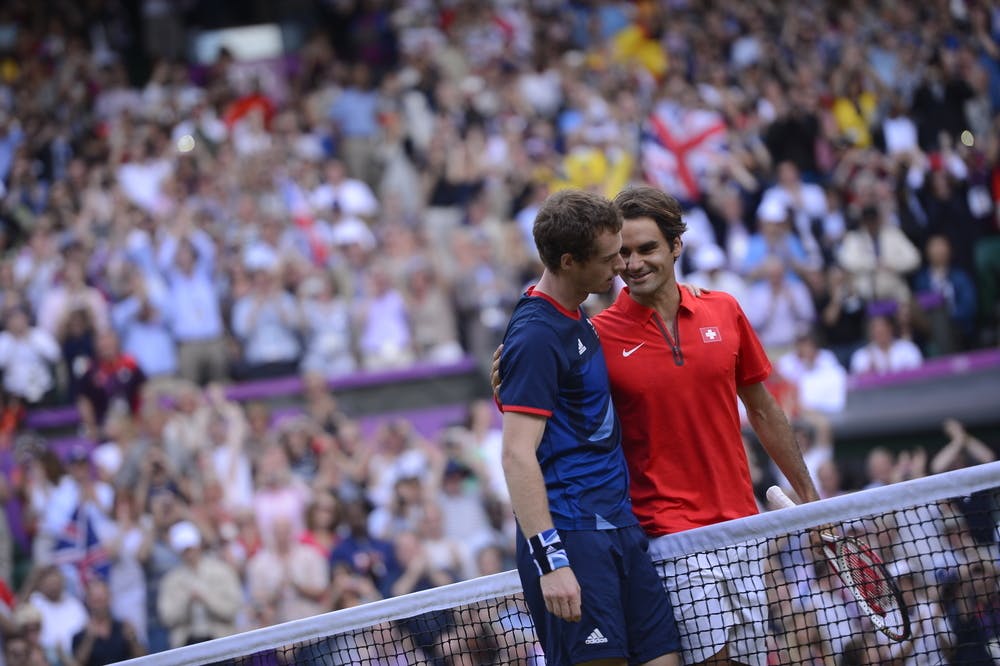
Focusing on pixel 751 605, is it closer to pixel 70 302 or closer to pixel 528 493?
pixel 528 493

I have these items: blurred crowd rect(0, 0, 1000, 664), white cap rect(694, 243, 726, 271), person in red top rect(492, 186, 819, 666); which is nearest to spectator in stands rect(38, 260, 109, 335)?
blurred crowd rect(0, 0, 1000, 664)

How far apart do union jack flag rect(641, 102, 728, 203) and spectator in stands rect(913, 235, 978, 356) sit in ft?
9.00

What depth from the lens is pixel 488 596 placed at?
5125 millimetres

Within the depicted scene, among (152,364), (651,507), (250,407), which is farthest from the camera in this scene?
(152,364)

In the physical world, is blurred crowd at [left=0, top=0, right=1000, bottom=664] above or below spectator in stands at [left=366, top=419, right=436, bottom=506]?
above

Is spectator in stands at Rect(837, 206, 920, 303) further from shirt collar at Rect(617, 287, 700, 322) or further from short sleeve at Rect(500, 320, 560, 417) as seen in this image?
short sleeve at Rect(500, 320, 560, 417)

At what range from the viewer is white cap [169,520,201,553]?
36.2 feet

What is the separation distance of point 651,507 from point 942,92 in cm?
1112

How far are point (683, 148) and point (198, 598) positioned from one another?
764 centimetres

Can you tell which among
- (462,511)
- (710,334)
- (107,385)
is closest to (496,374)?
(710,334)

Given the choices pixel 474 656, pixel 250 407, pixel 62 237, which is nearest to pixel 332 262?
pixel 250 407

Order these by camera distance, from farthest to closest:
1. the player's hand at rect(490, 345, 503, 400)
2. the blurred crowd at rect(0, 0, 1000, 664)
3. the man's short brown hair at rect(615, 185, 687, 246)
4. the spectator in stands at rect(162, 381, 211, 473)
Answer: the spectator in stands at rect(162, 381, 211, 473) < the blurred crowd at rect(0, 0, 1000, 664) < the man's short brown hair at rect(615, 185, 687, 246) < the player's hand at rect(490, 345, 503, 400)

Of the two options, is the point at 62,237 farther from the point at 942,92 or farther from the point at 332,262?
the point at 942,92

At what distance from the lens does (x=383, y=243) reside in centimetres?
1459
